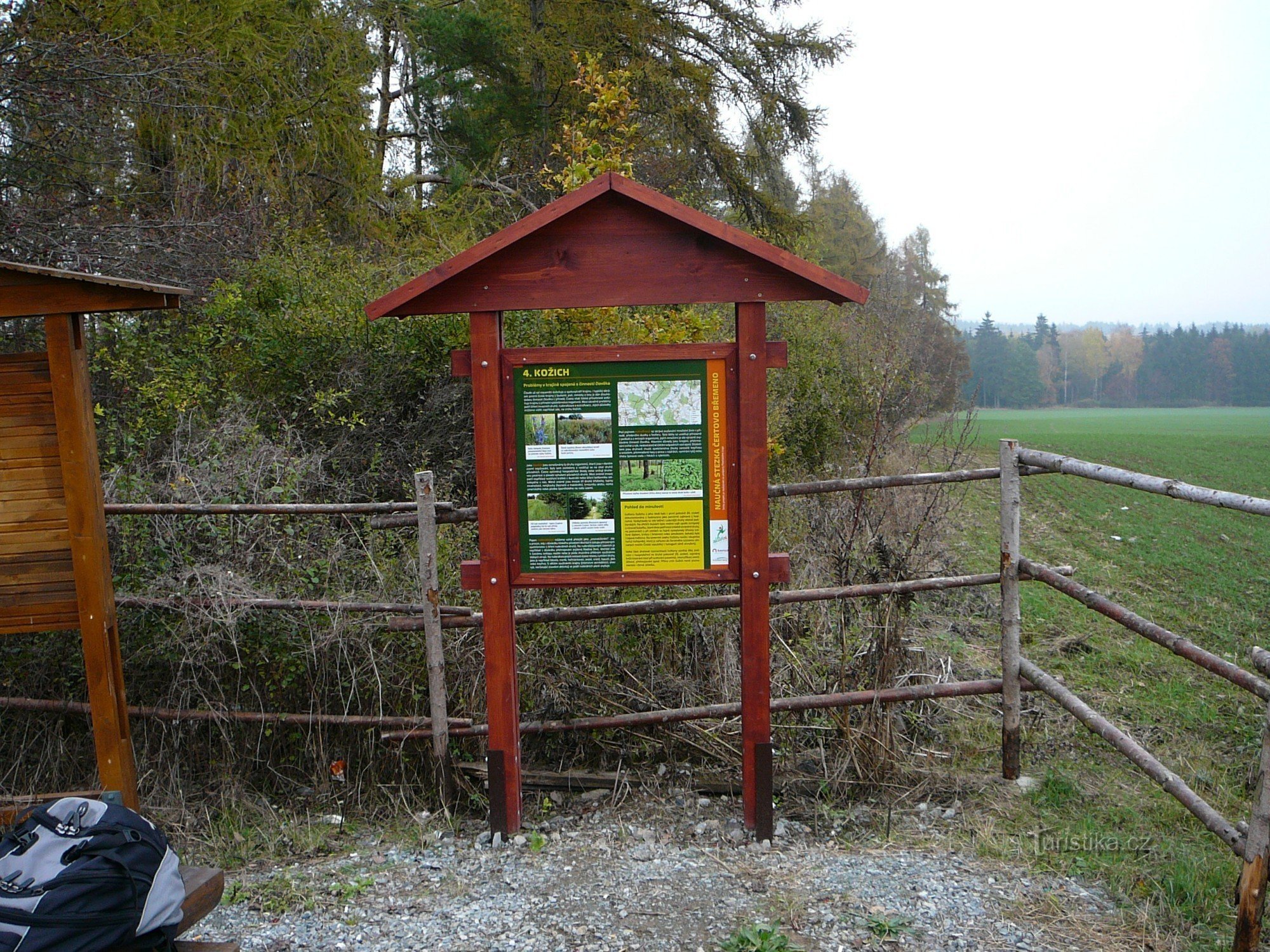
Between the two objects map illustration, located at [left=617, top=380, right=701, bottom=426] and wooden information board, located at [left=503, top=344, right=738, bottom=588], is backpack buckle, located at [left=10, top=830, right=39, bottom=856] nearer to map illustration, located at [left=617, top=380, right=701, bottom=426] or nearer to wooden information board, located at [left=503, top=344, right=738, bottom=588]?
wooden information board, located at [left=503, top=344, right=738, bottom=588]

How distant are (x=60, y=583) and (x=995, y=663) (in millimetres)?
5986

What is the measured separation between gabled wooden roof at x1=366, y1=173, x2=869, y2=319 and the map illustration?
375mm

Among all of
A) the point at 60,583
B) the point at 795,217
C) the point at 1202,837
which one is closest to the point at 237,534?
the point at 60,583

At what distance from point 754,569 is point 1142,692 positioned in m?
4.32

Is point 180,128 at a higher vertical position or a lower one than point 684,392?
higher

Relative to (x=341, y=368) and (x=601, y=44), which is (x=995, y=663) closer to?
(x=341, y=368)

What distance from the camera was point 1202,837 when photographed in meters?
4.12

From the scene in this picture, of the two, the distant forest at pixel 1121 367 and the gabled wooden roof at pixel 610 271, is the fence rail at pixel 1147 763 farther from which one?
→ the distant forest at pixel 1121 367

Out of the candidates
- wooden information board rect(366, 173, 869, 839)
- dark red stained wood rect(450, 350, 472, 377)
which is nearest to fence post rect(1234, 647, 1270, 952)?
wooden information board rect(366, 173, 869, 839)

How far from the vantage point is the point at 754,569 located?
4.15m

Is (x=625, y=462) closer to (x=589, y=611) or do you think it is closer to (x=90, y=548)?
(x=589, y=611)

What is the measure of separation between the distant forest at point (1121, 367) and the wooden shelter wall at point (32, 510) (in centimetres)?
5738

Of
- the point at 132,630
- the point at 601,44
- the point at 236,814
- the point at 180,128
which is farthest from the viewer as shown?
the point at 601,44

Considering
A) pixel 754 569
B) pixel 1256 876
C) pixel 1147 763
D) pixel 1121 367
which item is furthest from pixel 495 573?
pixel 1121 367
